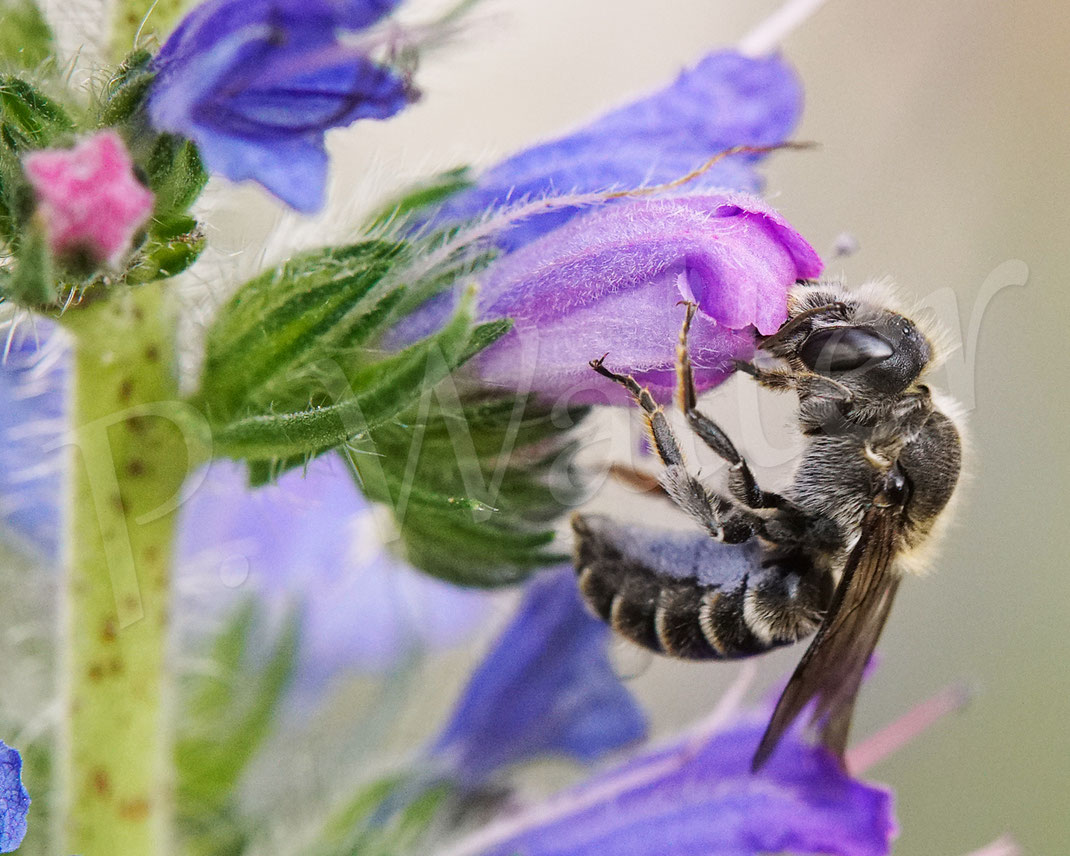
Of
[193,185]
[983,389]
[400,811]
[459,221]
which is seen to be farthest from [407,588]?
→ [983,389]

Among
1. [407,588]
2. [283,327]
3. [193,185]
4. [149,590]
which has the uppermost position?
[193,185]

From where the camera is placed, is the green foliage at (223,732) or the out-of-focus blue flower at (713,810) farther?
A: the green foliage at (223,732)

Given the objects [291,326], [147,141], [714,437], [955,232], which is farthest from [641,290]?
[955,232]

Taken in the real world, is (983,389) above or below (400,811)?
below

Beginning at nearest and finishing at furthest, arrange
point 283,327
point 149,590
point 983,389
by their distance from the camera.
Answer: point 283,327 < point 149,590 < point 983,389

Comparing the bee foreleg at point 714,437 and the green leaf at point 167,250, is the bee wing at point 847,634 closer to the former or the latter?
the bee foreleg at point 714,437

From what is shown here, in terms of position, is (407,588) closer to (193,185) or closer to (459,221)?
(459,221)

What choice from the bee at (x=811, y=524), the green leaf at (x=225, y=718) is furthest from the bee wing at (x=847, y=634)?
the green leaf at (x=225, y=718)

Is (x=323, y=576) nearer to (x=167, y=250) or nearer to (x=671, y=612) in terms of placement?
(x=671, y=612)
